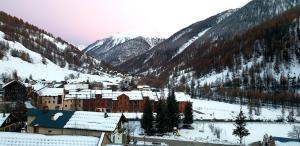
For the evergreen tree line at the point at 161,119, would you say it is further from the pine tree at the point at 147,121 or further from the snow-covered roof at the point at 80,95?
the snow-covered roof at the point at 80,95

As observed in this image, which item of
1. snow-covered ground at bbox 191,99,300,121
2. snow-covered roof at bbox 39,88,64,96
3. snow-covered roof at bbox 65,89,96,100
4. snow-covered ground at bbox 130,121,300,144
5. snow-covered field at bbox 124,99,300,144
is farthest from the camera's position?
snow-covered ground at bbox 191,99,300,121

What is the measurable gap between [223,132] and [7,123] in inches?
1523

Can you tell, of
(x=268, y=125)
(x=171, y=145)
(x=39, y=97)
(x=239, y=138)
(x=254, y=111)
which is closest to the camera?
(x=171, y=145)

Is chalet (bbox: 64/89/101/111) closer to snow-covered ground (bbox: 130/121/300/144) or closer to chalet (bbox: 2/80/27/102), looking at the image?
chalet (bbox: 2/80/27/102)

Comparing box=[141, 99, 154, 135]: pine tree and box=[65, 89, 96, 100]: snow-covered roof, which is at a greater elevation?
box=[65, 89, 96, 100]: snow-covered roof

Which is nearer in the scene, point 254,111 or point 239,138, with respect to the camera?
point 239,138

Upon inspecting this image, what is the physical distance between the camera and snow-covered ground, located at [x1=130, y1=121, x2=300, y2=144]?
60634mm

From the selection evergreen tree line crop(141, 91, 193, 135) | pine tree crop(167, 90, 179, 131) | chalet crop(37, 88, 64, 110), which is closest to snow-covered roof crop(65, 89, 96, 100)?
chalet crop(37, 88, 64, 110)

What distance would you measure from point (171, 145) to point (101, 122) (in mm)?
13987

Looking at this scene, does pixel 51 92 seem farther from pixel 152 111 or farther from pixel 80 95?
pixel 152 111

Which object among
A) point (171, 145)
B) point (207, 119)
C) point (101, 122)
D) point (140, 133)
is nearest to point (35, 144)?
point (101, 122)

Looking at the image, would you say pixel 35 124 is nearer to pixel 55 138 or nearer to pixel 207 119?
pixel 55 138

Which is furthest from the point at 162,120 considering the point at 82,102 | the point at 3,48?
the point at 3,48

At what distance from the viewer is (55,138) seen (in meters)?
26.8
